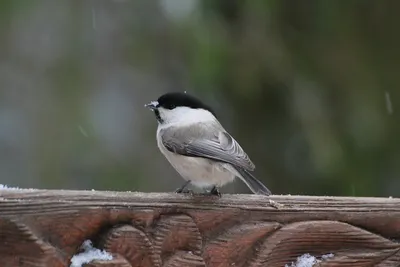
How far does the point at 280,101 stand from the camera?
3559 mm

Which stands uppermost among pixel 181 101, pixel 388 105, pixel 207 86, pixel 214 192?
pixel 207 86

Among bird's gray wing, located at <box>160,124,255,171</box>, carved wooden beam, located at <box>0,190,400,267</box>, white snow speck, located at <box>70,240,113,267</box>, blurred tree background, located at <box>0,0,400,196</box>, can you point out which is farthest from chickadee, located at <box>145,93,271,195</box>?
blurred tree background, located at <box>0,0,400,196</box>

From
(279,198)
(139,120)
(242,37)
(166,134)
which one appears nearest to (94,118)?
(139,120)

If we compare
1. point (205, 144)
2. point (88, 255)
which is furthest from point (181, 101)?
point (88, 255)

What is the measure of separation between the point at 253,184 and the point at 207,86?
154 cm

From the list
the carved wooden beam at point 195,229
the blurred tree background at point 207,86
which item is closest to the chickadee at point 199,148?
the carved wooden beam at point 195,229

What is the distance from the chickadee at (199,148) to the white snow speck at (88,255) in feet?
1.50

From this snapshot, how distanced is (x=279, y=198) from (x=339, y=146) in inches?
66.8

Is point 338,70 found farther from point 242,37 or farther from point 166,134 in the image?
point 166,134

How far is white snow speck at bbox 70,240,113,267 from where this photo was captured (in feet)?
4.63

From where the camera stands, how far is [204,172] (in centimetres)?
197

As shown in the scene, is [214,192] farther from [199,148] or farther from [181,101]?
[181,101]

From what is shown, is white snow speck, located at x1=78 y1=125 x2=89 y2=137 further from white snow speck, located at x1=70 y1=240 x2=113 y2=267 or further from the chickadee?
white snow speck, located at x1=70 y1=240 x2=113 y2=267

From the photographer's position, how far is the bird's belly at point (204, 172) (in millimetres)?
1961
